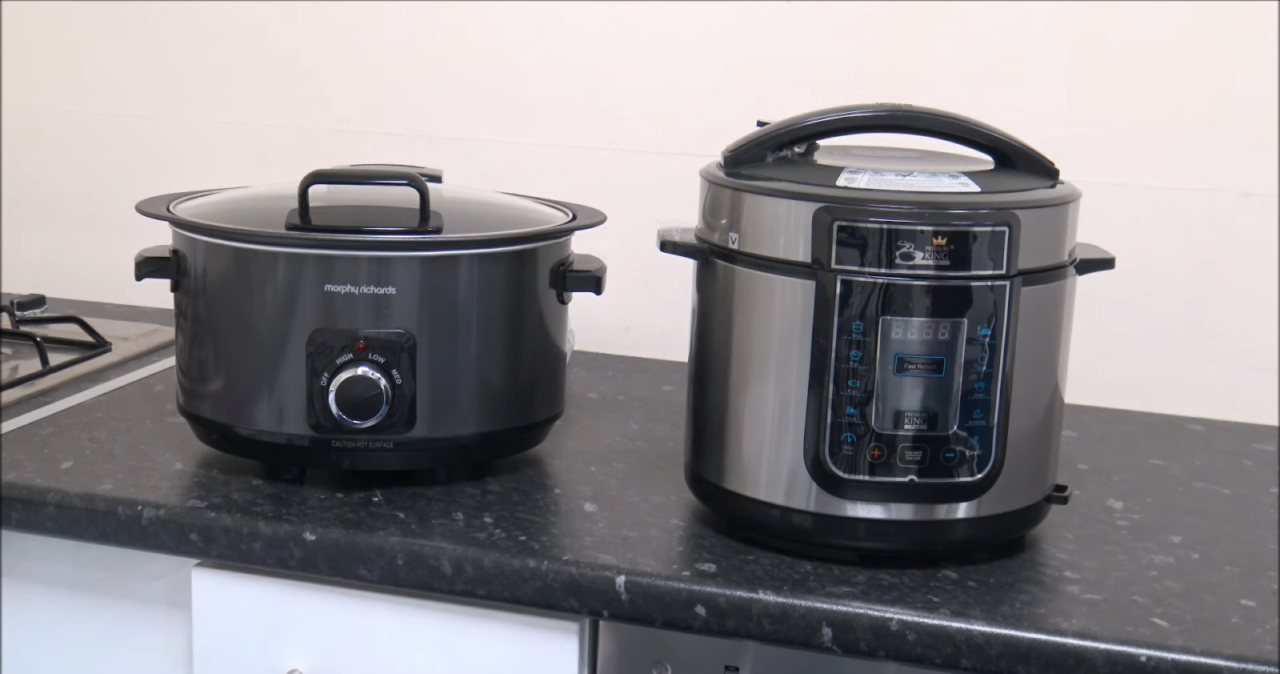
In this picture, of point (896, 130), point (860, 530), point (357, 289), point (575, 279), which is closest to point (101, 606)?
point (357, 289)

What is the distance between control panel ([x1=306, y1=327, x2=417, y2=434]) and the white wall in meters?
0.52

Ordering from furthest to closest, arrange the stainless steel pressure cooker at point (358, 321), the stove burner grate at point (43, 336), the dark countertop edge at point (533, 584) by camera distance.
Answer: the stove burner grate at point (43, 336) → the stainless steel pressure cooker at point (358, 321) → the dark countertop edge at point (533, 584)

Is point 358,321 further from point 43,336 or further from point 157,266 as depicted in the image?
point 43,336

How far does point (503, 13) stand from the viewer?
1254mm

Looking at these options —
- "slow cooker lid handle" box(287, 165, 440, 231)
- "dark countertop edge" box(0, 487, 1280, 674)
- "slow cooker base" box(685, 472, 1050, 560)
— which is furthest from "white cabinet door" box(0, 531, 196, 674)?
"slow cooker base" box(685, 472, 1050, 560)

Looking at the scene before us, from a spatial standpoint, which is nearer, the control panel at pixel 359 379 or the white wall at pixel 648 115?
the control panel at pixel 359 379

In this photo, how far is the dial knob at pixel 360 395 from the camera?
766 millimetres

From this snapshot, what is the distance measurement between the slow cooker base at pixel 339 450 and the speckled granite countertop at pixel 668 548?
3 cm

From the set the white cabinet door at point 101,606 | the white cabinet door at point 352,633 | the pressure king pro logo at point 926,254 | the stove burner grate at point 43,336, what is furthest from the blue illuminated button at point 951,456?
the stove burner grate at point 43,336

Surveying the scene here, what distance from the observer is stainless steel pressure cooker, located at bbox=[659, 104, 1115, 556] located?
2.21 feet

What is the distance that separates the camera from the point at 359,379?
77 centimetres

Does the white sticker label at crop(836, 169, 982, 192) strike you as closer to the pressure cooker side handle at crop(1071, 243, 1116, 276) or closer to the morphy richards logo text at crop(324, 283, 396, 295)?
the pressure cooker side handle at crop(1071, 243, 1116, 276)

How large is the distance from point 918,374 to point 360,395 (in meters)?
0.38

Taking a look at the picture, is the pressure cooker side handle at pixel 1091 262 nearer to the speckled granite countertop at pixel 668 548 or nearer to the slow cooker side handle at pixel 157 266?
the speckled granite countertop at pixel 668 548
